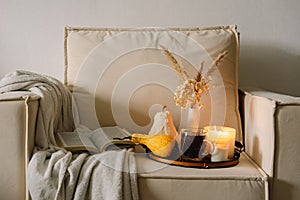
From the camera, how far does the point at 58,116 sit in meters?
1.81

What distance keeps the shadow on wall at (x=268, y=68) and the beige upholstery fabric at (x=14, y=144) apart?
47.9 inches

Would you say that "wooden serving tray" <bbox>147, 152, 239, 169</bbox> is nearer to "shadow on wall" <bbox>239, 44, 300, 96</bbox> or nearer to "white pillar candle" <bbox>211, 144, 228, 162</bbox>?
"white pillar candle" <bbox>211, 144, 228, 162</bbox>

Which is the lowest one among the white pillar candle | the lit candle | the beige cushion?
the white pillar candle

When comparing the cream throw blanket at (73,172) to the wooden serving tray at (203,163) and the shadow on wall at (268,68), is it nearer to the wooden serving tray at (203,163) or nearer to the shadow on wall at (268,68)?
the wooden serving tray at (203,163)

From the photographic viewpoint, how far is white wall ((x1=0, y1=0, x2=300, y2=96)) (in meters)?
2.26

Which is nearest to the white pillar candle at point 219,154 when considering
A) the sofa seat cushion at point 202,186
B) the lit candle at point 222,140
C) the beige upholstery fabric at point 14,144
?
the lit candle at point 222,140

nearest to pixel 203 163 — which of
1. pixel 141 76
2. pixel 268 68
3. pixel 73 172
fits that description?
pixel 73 172

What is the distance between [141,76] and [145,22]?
0.43m

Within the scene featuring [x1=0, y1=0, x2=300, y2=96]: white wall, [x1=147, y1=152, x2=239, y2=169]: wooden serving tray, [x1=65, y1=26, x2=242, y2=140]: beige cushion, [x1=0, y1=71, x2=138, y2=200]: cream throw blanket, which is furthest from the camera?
[x1=0, y1=0, x2=300, y2=96]: white wall

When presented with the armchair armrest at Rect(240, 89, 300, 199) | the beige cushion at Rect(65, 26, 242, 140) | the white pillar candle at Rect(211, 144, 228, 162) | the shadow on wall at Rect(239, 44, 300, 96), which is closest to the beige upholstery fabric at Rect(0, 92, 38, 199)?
the beige cushion at Rect(65, 26, 242, 140)

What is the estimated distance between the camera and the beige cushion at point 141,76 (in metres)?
1.94

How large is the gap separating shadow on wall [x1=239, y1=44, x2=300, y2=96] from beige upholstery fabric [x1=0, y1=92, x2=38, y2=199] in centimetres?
122

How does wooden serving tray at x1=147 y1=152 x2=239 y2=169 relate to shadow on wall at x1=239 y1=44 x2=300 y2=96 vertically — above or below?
below

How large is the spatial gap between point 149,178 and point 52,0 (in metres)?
1.21
